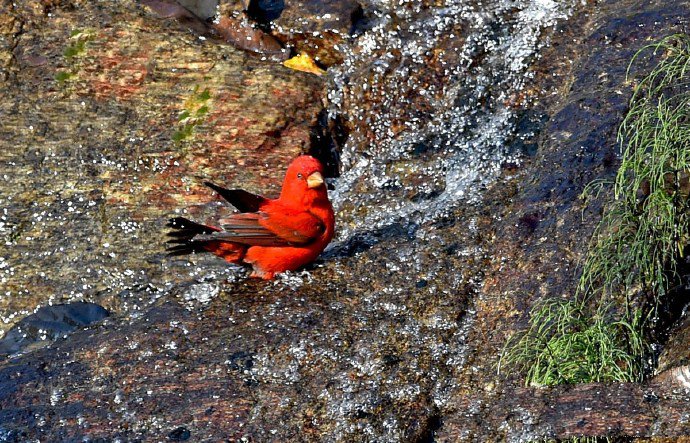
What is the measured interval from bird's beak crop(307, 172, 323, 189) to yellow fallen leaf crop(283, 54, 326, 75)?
1.67 meters

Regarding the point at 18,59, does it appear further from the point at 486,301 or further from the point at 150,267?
the point at 486,301

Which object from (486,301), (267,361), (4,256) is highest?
(486,301)

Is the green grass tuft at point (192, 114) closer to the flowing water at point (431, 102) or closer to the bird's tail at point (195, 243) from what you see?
the flowing water at point (431, 102)

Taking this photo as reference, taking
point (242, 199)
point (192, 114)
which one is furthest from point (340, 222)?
point (192, 114)

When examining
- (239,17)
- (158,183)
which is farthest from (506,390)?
(239,17)

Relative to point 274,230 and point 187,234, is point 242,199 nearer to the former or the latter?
point 274,230

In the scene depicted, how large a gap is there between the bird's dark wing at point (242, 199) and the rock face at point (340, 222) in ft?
1.48

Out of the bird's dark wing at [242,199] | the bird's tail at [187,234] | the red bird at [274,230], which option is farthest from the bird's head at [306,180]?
the bird's tail at [187,234]

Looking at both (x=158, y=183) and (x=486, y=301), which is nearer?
(x=486, y=301)

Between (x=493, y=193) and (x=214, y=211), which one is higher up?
(x=493, y=193)

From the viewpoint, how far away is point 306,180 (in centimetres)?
591

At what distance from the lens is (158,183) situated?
670 cm

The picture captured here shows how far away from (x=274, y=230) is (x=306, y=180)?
0.36 metres

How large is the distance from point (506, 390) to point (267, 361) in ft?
4.06
